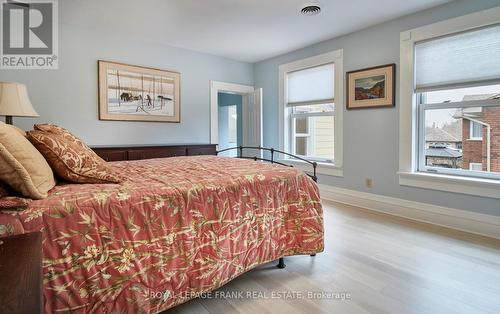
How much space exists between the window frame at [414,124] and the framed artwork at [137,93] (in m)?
3.14

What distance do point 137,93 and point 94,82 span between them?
544 millimetres

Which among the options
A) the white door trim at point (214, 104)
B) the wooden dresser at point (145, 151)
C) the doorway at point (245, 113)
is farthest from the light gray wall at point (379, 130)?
the wooden dresser at point (145, 151)

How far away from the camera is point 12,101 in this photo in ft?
8.25

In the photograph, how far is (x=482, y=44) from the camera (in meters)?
2.69

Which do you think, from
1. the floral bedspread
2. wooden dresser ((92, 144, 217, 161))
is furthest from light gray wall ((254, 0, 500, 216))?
wooden dresser ((92, 144, 217, 161))

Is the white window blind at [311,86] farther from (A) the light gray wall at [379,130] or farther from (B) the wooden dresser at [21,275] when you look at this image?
(B) the wooden dresser at [21,275]

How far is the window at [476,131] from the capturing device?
2817 mm

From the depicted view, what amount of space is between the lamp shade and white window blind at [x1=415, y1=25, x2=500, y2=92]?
13.5ft

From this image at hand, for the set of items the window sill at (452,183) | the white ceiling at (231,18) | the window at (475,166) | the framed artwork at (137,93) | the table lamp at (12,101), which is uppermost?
the white ceiling at (231,18)

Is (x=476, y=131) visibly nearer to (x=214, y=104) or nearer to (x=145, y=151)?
(x=214, y=104)

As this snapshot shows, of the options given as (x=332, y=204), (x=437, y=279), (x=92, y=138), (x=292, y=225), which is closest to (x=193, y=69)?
(x=92, y=138)

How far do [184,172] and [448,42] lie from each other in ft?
10.0

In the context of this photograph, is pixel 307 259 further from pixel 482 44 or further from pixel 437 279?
pixel 482 44

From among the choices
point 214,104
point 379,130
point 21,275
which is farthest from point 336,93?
point 21,275
